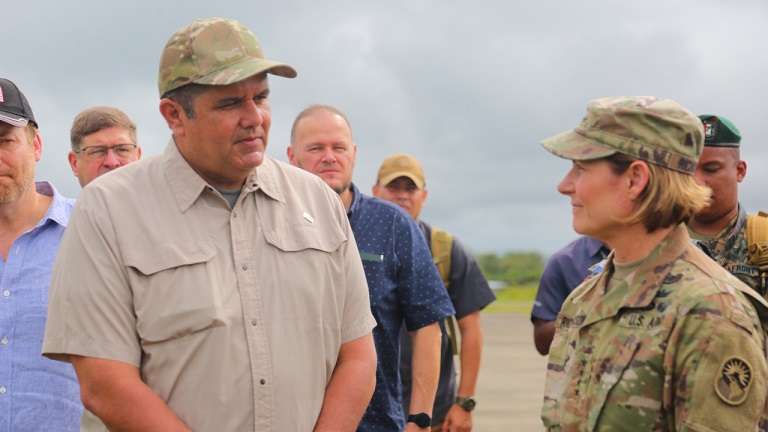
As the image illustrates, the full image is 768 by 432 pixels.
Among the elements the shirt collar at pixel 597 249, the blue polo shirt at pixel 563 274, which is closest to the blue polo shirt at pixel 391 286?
the blue polo shirt at pixel 563 274

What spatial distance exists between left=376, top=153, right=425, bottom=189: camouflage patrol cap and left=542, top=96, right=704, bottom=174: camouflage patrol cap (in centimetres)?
416

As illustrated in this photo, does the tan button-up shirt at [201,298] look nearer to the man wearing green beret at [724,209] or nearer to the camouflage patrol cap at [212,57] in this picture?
the camouflage patrol cap at [212,57]

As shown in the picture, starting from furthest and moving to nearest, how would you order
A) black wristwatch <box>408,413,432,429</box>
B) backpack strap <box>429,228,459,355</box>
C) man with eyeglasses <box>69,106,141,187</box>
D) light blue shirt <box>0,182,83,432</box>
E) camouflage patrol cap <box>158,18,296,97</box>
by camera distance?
backpack strap <box>429,228,459,355</box> < man with eyeglasses <box>69,106,141,187</box> < black wristwatch <box>408,413,432,429</box> < light blue shirt <box>0,182,83,432</box> < camouflage patrol cap <box>158,18,296,97</box>

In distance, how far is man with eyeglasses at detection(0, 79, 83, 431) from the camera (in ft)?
14.0

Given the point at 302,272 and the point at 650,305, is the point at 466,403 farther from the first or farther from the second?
the point at 650,305

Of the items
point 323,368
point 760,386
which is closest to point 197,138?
point 323,368

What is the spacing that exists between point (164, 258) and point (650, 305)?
1508 mm

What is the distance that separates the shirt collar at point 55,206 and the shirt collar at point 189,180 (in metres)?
0.95

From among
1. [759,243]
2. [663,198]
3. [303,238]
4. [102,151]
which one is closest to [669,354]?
[663,198]

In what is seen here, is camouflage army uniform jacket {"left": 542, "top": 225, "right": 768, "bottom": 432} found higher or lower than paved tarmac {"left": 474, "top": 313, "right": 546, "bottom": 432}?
higher

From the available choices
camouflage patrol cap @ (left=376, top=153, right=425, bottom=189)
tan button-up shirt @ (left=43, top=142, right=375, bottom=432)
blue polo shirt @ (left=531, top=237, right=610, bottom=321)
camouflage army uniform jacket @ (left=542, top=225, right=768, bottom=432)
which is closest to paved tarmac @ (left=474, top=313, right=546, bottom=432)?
camouflage patrol cap @ (left=376, top=153, right=425, bottom=189)

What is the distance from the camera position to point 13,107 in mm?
4504

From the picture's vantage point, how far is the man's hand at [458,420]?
6.52m

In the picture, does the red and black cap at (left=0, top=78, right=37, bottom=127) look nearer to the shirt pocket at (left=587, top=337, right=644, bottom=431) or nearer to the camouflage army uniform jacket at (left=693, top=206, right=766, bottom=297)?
the shirt pocket at (left=587, top=337, right=644, bottom=431)
